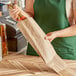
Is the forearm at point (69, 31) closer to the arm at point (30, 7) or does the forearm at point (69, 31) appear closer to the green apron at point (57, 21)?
the green apron at point (57, 21)

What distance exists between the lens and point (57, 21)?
4.65ft

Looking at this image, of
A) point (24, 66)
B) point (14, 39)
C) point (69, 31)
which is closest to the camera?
point (24, 66)

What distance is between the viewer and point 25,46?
1704 millimetres

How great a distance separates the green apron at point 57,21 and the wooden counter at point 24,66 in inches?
6.4

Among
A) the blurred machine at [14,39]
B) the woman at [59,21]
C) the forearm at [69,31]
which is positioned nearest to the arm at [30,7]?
the woman at [59,21]

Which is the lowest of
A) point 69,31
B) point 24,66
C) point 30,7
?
point 24,66

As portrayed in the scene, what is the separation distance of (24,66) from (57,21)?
0.41 meters

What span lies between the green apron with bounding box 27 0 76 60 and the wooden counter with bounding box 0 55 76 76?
→ 16 cm

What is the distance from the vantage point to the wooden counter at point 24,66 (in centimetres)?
109

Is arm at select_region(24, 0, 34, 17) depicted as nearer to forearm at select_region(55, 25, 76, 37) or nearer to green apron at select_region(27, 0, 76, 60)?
green apron at select_region(27, 0, 76, 60)

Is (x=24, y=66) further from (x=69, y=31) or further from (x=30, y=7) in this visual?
(x=30, y=7)

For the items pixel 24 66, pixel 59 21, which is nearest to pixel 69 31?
pixel 59 21

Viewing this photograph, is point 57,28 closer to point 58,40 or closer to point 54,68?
point 58,40

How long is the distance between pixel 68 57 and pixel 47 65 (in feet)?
1.07
